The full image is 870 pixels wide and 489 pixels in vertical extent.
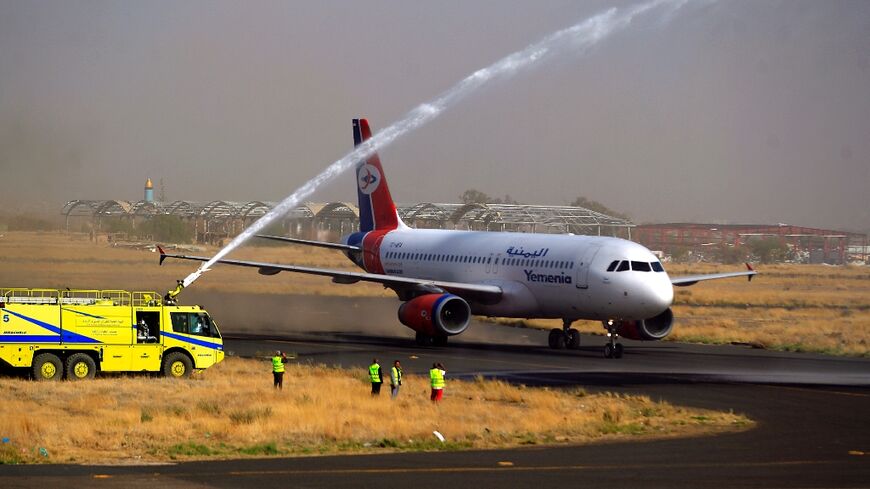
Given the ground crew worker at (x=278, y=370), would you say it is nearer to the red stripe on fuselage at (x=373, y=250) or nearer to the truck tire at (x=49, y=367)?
the truck tire at (x=49, y=367)

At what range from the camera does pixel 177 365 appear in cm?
4069

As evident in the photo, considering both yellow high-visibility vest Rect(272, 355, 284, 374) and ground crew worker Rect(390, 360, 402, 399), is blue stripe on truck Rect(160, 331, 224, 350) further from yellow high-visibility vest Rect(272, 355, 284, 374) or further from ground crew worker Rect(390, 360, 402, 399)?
ground crew worker Rect(390, 360, 402, 399)

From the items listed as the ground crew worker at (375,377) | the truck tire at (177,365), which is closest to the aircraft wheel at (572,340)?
the truck tire at (177,365)

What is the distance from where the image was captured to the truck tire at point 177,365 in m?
40.4

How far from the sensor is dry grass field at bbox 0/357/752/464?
26906mm

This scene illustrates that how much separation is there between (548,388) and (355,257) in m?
28.4

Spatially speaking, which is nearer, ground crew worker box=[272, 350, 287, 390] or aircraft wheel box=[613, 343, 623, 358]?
ground crew worker box=[272, 350, 287, 390]

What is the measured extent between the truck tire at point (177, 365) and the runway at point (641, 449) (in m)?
6.55

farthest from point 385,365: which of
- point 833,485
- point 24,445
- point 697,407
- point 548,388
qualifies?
point 833,485

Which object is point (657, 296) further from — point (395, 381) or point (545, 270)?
point (395, 381)

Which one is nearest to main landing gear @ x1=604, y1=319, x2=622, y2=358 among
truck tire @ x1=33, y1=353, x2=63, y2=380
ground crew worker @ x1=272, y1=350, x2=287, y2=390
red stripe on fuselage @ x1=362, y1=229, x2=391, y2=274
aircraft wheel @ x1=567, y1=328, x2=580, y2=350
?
aircraft wheel @ x1=567, y1=328, x2=580, y2=350

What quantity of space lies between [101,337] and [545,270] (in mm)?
19381

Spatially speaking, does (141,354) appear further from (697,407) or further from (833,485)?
(833,485)

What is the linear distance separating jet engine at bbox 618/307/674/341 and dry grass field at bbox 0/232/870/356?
653 centimetres
